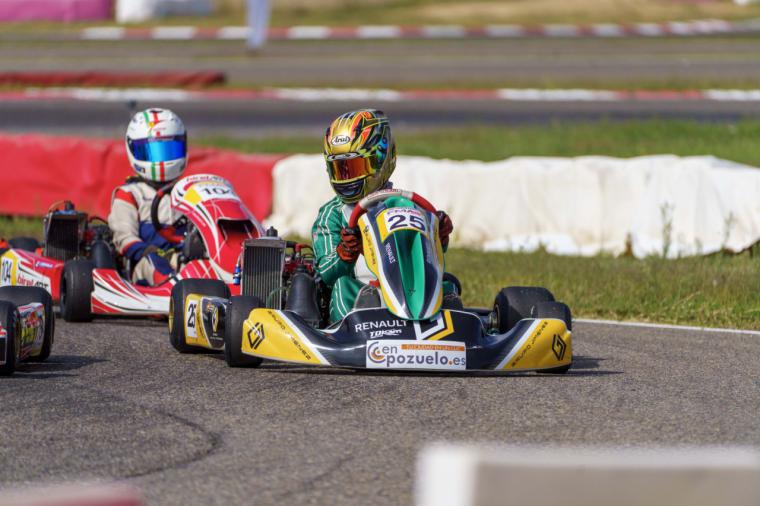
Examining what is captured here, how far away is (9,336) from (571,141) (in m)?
10.6

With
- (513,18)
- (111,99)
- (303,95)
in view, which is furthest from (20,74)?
(513,18)

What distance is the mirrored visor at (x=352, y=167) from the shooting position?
21.9 ft

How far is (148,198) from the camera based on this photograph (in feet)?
29.2

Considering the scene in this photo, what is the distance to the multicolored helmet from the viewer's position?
6.66 m

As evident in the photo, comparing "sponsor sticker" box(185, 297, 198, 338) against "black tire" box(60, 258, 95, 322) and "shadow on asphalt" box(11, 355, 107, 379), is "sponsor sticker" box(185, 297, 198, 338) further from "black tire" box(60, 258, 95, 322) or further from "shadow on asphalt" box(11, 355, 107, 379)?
"black tire" box(60, 258, 95, 322)

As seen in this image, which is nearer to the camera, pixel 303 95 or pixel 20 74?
pixel 303 95

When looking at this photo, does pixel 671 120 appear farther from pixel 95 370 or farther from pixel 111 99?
pixel 95 370

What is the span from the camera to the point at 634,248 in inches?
397

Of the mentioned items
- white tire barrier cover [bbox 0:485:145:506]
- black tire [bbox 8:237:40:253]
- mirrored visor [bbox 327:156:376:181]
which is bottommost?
black tire [bbox 8:237:40:253]

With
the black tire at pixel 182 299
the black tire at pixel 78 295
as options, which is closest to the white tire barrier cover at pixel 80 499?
the black tire at pixel 182 299

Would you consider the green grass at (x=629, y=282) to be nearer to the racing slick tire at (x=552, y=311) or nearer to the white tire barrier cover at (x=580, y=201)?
the white tire barrier cover at (x=580, y=201)

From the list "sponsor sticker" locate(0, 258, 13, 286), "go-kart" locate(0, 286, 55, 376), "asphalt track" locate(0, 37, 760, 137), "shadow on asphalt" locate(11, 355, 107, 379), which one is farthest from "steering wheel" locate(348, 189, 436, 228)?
"asphalt track" locate(0, 37, 760, 137)

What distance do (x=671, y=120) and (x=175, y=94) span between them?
319 inches

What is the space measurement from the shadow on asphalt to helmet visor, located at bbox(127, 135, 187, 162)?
264 centimetres
